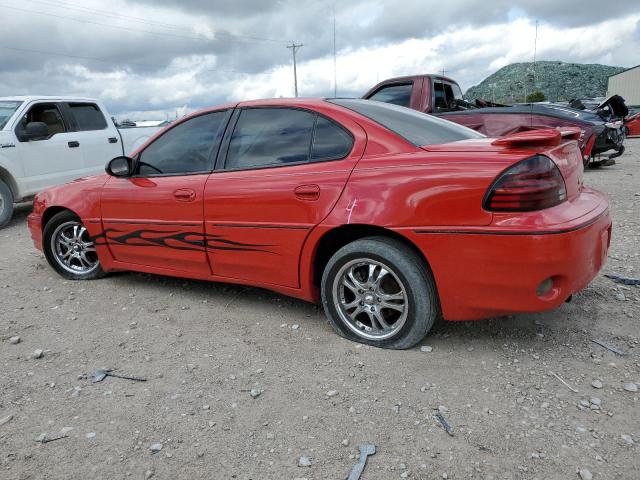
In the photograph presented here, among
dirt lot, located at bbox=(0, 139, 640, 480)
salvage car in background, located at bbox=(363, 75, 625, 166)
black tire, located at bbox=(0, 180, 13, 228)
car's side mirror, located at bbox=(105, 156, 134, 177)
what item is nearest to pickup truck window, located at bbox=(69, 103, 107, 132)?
black tire, located at bbox=(0, 180, 13, 228)

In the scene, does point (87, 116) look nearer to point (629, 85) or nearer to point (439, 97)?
point (439, 97)

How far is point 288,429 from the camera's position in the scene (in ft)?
7.39

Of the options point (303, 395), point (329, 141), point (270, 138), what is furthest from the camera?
point (270, 138)

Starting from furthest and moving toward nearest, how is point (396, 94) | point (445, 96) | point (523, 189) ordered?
point (445, 96), point (396, 94), point (523, 189)

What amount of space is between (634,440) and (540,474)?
480 millimetres

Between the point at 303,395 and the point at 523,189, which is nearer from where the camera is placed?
the point at 523,189

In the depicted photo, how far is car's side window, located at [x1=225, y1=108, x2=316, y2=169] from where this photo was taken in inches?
123

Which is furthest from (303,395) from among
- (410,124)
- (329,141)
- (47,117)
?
(47,117)

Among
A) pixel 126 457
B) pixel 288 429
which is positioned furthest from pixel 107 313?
pixel 288 429

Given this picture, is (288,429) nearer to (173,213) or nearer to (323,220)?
(323,220)

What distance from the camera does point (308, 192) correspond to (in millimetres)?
2930

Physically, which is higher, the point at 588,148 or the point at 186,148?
the point at 186,148

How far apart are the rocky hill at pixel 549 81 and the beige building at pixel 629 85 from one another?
59409 millimetres

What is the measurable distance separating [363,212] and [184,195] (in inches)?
55.5
